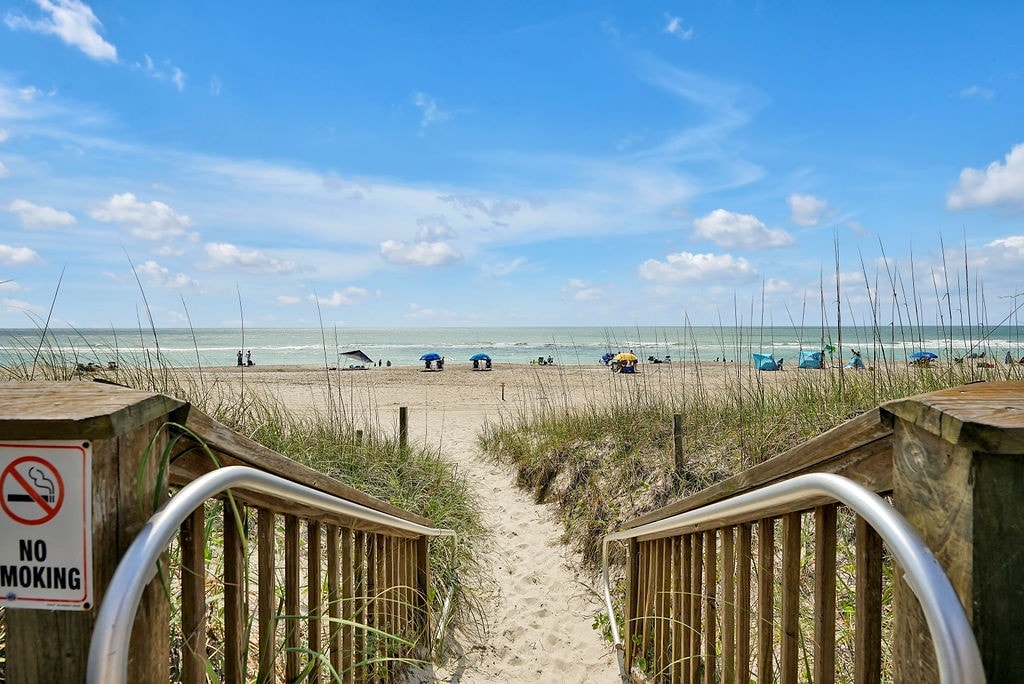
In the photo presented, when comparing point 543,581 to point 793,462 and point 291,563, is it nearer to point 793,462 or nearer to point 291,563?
point 291,563

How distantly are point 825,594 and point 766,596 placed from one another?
31 centimetres

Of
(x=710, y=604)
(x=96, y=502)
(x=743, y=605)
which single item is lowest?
(x=710, y=604)

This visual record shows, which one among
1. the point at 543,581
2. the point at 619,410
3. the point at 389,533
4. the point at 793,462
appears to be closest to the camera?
the point at 793,462

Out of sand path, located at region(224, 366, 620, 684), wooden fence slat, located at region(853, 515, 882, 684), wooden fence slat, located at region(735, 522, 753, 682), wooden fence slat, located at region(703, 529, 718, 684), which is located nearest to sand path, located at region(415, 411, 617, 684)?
sand path, located at region(224, 366, 620, 684)

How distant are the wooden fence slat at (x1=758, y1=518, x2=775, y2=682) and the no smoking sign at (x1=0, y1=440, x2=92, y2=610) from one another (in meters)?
1.48

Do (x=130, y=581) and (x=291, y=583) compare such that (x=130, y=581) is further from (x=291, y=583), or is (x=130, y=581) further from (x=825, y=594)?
(x=825, y=594)

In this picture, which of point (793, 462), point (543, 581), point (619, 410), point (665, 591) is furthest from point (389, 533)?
point (619, 410)

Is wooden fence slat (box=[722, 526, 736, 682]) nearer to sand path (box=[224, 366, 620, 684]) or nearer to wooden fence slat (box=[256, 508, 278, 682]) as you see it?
wooden fence slat (box=[256, 508, 278, 682])

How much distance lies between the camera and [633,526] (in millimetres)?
2996

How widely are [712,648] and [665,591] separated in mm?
674

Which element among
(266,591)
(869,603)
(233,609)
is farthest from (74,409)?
(869,603)

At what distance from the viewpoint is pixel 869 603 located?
119cm

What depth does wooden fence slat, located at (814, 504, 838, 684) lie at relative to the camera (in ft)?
4.29

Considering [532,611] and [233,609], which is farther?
[532,611]
